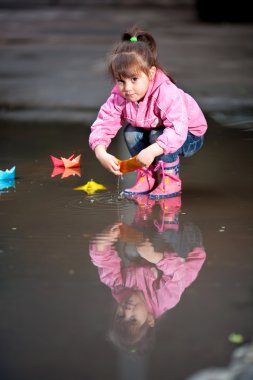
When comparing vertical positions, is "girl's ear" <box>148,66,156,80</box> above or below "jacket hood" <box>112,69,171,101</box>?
above

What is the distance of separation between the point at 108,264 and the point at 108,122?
54.2 inches

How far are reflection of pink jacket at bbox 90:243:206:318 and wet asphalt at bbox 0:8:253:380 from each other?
0.12 ft

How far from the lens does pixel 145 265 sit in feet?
11.0

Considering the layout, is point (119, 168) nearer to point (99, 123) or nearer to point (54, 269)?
point (99, 123)

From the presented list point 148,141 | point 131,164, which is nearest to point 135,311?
point 131,164

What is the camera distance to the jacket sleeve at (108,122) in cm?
450

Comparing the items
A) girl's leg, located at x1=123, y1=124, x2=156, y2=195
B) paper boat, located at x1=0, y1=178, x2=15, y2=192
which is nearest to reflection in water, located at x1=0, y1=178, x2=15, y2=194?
paper boat, located at x1=0, y1=178, x2=15, y2=192

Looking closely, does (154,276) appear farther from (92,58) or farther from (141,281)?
(92,58)

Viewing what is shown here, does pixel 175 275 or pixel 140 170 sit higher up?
pixel 175 275

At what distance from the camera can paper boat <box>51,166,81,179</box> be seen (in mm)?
5117

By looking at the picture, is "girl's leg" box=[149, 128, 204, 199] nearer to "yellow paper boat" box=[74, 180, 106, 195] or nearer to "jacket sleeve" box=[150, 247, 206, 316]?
"yellow paper boat" box=[74, 180, 106, 195]

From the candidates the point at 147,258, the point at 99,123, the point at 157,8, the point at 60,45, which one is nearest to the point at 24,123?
the point at 99,123

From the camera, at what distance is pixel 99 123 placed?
179 inches

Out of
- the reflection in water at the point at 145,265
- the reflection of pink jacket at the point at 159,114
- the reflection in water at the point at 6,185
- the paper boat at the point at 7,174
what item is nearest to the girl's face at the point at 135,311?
the reflection in water at the point at 145,265
